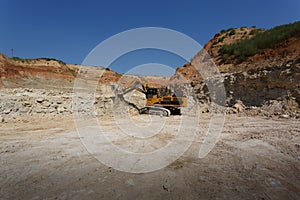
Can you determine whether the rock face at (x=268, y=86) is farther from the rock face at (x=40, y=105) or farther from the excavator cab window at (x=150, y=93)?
the rock face at (x=40, y=105)

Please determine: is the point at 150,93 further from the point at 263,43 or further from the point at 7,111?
the point at 263,43

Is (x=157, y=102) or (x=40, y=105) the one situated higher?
(x=40, y=105)

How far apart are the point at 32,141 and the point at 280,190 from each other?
6042mm

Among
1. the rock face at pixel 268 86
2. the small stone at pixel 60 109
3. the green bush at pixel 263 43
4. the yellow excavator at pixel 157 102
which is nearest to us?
the small stone at pixel 60 109

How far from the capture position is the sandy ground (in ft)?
8.77

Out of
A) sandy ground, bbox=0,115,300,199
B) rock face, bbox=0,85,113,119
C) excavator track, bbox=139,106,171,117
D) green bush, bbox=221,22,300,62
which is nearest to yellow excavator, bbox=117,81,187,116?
excavator track, bbox=139,106,171,117

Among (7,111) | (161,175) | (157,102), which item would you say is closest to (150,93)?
(157,102)

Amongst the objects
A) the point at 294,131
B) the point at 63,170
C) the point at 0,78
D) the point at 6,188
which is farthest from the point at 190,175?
the point at 0,78

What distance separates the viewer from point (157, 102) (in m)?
13.3

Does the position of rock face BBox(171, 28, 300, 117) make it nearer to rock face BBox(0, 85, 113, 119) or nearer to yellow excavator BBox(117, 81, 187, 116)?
yellow excavator BBox(117, 81, 187, 116)

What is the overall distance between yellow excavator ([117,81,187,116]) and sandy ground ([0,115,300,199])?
7.38 metres

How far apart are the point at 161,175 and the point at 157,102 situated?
1011cm

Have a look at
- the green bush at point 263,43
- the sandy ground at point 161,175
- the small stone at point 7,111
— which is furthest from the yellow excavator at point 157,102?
the green bush at point 263,43

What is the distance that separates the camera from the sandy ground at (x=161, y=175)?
8.77 ft
